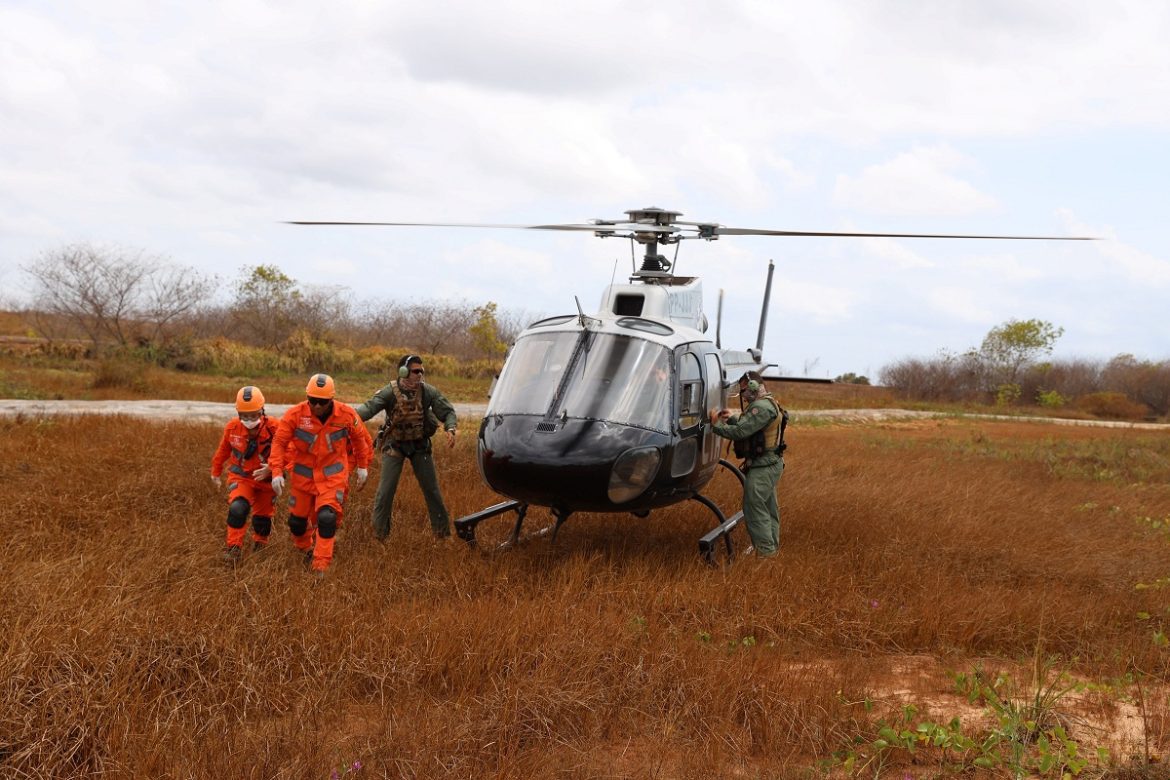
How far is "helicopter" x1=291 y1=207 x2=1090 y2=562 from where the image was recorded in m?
6.09

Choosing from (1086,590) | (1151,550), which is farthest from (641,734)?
(1151,550)

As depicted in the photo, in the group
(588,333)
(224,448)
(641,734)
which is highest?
(588,333)

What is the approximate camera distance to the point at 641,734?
162 inches

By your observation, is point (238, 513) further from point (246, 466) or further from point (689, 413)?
point (689, 413)

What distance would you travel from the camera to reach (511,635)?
4871 millimetres

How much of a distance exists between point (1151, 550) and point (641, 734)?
22.9 feet

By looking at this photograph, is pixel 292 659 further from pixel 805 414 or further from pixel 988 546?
pixel 805 414

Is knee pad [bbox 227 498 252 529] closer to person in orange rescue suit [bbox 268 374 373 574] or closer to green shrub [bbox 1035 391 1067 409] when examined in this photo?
person in orange rescue suit [bbox 268 374 373 574]

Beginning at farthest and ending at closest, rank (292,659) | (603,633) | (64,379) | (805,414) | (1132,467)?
1. (805,414)
2. (64,379)
3. (1132,467)
4. (603,633)
5. (292,659)

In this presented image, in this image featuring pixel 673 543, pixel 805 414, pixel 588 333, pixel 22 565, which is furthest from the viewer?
pixel 805 414

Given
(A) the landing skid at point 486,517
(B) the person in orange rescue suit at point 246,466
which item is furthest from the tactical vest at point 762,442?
(B) the person in orange rescue suit at point 246,466

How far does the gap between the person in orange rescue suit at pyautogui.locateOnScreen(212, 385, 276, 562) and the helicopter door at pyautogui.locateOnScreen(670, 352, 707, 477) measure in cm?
298

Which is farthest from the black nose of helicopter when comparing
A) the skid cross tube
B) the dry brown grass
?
the skid cross tube

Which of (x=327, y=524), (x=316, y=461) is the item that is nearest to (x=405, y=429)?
(x=316, y=461)
